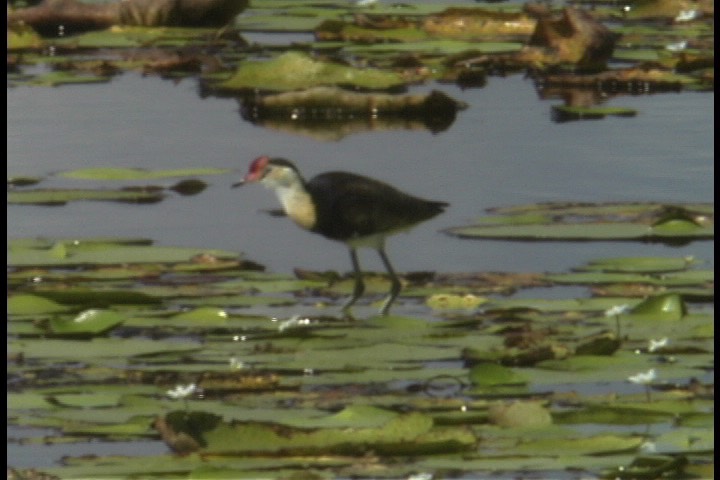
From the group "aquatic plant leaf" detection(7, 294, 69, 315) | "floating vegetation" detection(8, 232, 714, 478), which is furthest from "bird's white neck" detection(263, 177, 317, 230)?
"aquatic plant leaf" detection(7, 294, 69, 315)

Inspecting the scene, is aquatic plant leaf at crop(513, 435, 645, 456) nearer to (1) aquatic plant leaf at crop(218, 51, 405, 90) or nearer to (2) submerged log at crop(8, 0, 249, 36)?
(1) aquatic plant leaf at crop(218, 51, 405, 90)

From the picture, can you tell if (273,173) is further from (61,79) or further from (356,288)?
(61,79)

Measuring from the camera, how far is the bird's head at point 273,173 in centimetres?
741

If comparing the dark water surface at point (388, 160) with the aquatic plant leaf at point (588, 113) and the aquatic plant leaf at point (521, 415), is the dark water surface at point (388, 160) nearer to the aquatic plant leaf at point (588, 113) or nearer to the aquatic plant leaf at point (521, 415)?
the aquatic plant leaf at point (588, 113)

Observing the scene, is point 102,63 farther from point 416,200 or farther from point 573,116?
point 416,200

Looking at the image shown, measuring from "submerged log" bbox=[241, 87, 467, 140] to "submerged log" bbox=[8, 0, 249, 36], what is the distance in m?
3.06

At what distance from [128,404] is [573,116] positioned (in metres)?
5.88

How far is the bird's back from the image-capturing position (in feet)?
24.0

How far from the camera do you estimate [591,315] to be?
645 centimetres

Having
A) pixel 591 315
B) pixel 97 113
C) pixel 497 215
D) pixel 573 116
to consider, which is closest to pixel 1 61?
pixel 97 113

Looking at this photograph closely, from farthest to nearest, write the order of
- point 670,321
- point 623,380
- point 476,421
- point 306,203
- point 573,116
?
point 573,116 < point 306,203 < point 670,321 < point 623,380 < point 476,421

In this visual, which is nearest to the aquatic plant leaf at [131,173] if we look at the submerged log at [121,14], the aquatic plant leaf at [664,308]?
the aquatic plant leaf at [664,308]

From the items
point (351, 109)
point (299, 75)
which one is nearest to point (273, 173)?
point (351, 109)

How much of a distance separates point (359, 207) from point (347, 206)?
4 cm
